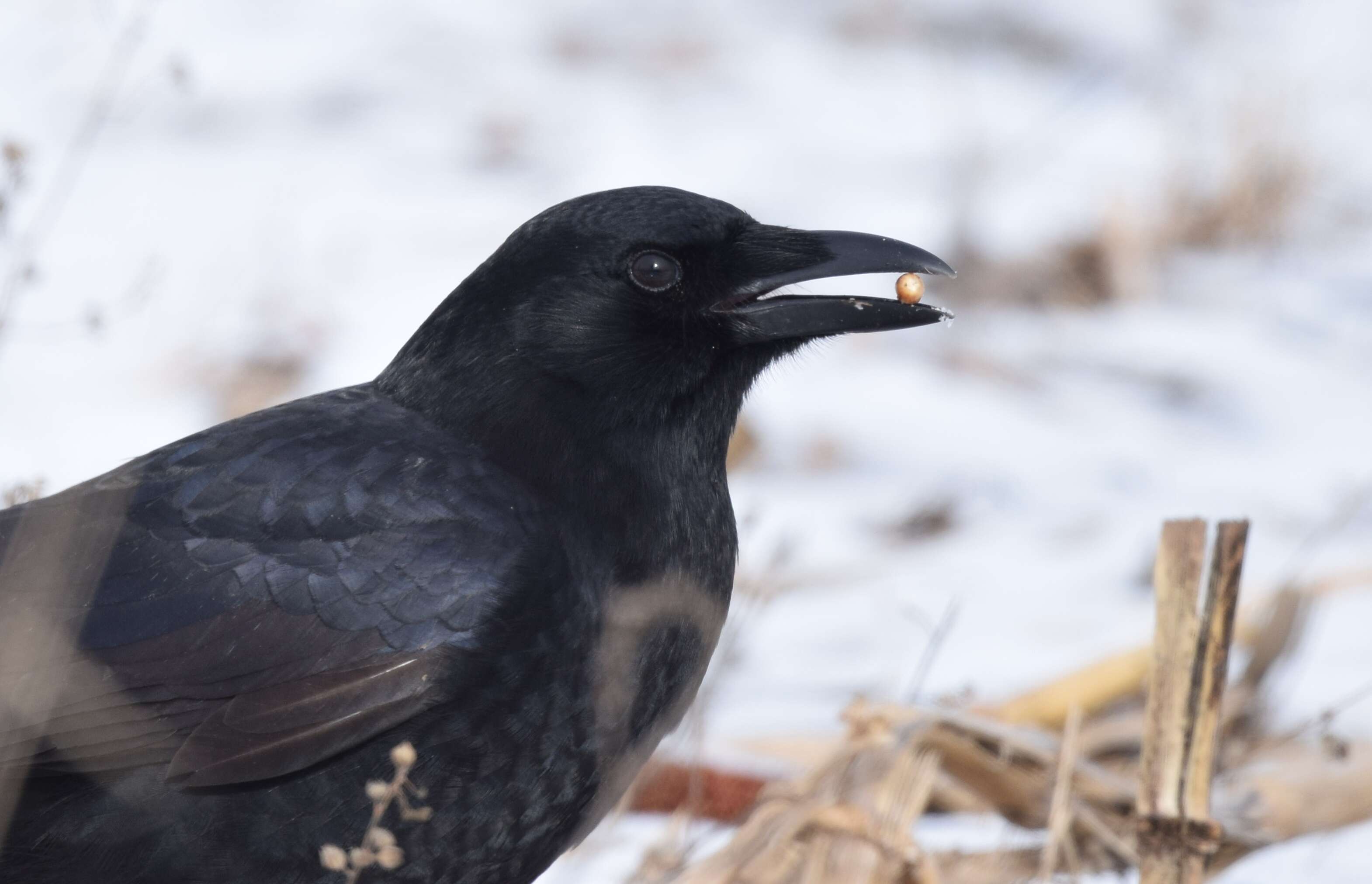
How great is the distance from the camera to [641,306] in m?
3.02

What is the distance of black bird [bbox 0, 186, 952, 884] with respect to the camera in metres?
2.59

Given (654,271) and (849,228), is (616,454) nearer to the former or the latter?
(654,271)

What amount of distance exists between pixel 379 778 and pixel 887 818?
1.09 metres

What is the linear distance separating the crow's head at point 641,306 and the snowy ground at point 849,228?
0.33m

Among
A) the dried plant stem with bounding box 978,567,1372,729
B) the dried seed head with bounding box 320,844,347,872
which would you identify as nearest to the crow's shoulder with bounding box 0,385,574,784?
the dried seed head with bounding box 320,844,347,872

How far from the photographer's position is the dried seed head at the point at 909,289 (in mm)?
3191

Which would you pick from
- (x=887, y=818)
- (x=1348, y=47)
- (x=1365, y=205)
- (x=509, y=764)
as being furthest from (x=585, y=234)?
(x=1348, y=47)

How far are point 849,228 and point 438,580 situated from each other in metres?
5.79

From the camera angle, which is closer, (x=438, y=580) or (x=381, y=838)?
(x=381, y=838)

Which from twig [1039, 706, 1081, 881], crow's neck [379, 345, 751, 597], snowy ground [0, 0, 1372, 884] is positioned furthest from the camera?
snowy ground [0, 0, 1372, 884]

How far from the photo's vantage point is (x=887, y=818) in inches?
129

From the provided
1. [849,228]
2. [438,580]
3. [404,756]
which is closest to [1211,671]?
[438,580]

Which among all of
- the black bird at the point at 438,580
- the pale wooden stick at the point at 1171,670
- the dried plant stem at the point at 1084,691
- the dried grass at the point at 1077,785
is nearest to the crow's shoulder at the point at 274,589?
the black bird at the point at 438,580

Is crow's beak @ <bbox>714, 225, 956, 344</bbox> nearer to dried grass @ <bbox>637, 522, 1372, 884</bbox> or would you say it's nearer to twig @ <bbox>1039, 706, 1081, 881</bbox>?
dried grass @ <bbox>637, 522, 1372, 884</bbox>
